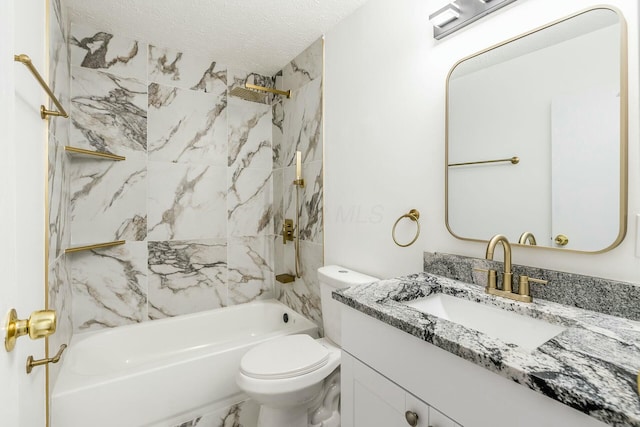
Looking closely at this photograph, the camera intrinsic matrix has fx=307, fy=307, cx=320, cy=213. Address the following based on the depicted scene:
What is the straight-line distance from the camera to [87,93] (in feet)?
6.49

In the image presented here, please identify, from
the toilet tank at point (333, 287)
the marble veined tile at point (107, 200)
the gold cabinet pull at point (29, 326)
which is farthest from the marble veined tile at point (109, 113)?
the gold cabinet pull at point (29, 326)

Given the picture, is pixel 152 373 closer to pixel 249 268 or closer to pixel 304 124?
pixel 249 268

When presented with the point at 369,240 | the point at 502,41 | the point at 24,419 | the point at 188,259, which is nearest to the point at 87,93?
the point at 188,259

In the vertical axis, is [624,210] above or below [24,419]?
above

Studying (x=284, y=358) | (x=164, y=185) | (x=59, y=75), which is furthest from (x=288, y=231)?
(x=59, y=75)

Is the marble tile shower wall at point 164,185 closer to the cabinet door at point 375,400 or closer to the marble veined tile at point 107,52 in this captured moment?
the marble veined tile at point 107,52

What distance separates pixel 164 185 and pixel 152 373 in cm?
128

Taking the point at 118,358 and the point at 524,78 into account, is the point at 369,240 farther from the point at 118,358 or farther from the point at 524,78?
the point at 118,358

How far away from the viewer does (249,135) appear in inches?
102

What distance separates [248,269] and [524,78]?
87.6 inches

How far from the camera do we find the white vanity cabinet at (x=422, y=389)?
0.59 m

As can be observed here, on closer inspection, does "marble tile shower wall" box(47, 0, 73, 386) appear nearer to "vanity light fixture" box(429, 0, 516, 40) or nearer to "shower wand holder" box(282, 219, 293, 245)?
"shower wand holder" box(282, 219, 293, 245)

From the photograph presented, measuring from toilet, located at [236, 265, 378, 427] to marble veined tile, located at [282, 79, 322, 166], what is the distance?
902mm

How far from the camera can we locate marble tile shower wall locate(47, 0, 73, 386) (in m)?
1.28
